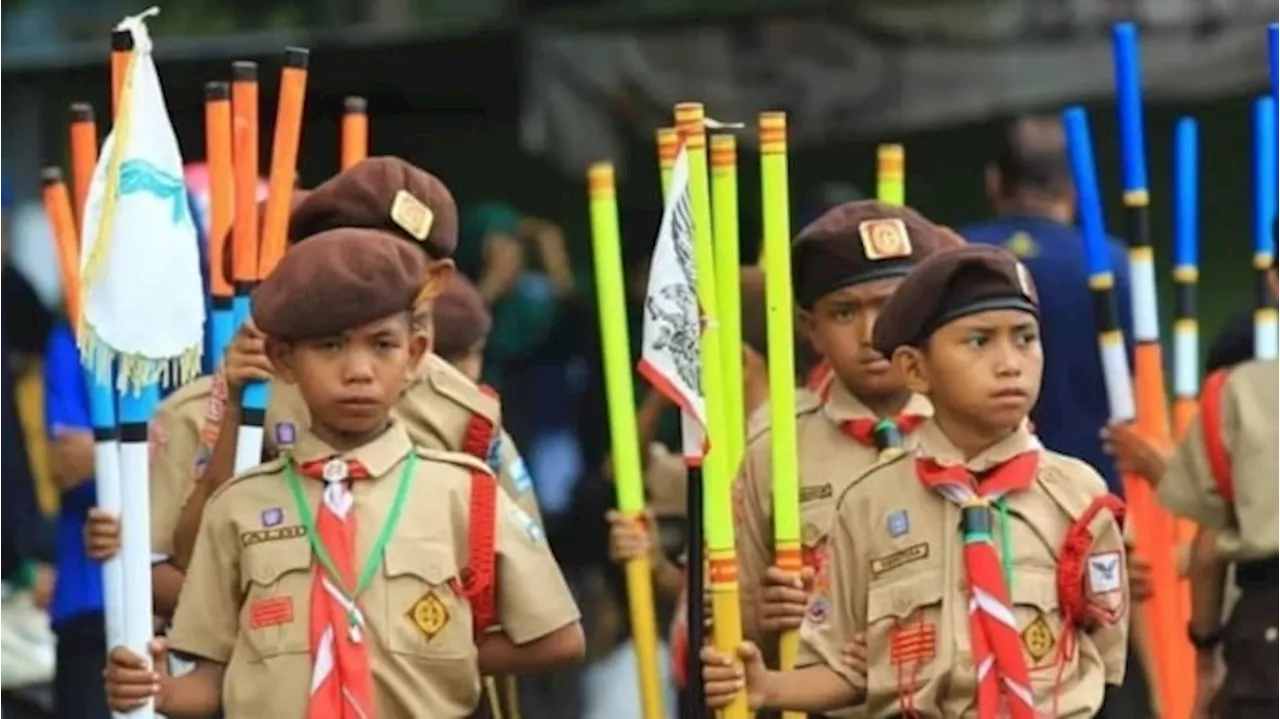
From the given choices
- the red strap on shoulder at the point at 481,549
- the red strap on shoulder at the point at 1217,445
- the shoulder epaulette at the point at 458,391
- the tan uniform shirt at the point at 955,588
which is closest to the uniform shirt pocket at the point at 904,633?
the tan uniform shirt at the point at 955,588

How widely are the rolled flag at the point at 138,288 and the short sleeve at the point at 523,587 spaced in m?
0.57

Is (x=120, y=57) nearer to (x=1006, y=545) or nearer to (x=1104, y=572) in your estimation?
(x=1006, y=545)

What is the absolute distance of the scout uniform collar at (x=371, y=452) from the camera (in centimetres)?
538

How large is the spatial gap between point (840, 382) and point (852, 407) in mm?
51

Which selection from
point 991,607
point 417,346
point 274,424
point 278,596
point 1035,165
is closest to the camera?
point 991,607

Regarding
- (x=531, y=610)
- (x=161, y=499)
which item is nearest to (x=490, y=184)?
(x=161, y=499)

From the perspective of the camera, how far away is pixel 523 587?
215 inches

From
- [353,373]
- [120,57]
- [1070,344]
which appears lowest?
[1070,344]

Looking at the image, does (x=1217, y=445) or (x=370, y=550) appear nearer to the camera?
(x=370, y=550)

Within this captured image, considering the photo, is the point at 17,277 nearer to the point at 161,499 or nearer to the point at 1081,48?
the point at 161,499

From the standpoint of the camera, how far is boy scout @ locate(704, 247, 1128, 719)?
17.4ft

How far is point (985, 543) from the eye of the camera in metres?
5.29

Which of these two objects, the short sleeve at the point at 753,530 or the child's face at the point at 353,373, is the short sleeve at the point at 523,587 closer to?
the child's face at the point at 353,373

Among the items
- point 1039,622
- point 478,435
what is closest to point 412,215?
point 478,435
